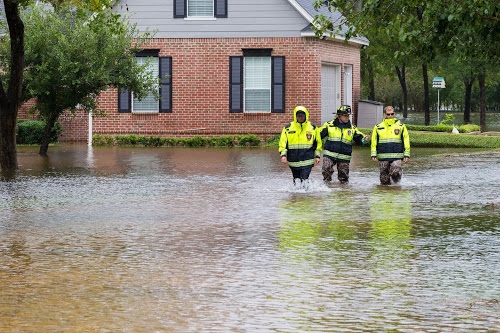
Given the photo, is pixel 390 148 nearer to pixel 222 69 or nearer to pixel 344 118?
pixel 344 118

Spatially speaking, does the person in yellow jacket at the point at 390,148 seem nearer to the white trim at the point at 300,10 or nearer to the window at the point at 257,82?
the white trim at the point at 300,10

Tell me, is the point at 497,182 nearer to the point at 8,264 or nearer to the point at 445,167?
the point at 445,167

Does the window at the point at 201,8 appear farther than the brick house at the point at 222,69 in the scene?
Yes

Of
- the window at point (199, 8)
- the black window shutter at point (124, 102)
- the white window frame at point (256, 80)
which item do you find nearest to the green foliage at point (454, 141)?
the white window frame at point (256, 80)

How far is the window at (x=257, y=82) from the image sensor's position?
38.2 m

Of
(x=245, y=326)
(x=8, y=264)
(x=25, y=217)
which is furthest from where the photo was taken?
(x=25, y=217)

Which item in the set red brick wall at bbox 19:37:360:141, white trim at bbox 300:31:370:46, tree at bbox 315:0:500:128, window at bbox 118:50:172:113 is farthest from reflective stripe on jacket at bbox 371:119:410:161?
window at bbox 118:50:172:113

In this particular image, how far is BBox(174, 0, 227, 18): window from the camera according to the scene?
38.2m

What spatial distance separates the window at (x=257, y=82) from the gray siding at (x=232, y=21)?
0.80m

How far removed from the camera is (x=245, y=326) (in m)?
8.56

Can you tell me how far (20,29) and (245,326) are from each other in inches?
664

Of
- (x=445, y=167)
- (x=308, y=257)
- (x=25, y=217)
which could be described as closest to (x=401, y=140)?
(x=445, y=167)

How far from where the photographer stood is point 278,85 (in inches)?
1502

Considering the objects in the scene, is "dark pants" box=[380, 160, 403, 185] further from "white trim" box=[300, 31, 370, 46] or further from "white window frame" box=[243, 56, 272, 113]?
"white window frame" box=[243, 56, 272, 113]
